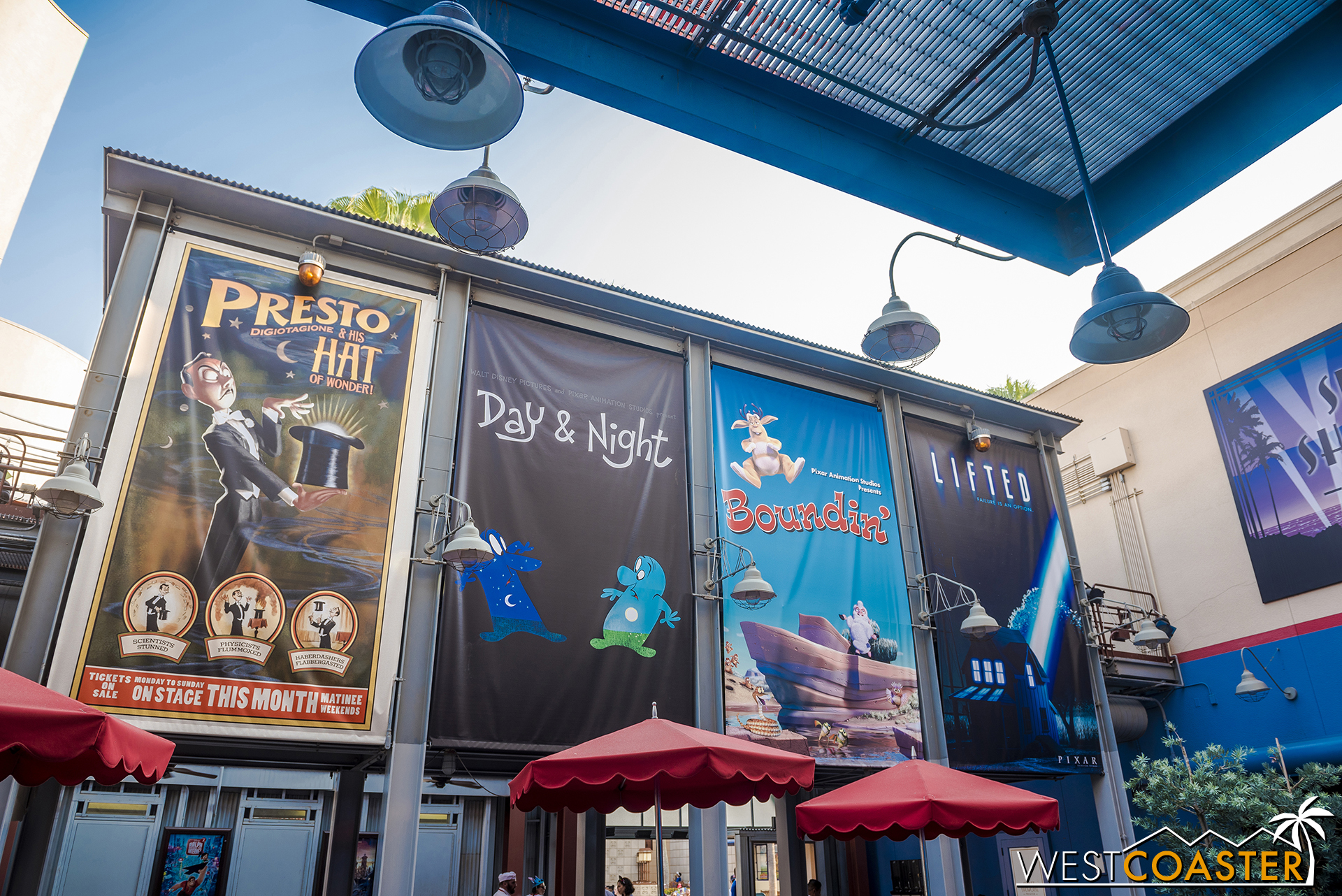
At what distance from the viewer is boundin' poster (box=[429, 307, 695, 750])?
8.87 metres

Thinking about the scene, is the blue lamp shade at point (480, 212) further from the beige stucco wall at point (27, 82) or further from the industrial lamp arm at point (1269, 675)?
the industrial lamp arm at point (1269, 675)

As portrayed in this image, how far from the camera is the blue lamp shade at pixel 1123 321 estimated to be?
13.6ft

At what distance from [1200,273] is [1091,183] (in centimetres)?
1393

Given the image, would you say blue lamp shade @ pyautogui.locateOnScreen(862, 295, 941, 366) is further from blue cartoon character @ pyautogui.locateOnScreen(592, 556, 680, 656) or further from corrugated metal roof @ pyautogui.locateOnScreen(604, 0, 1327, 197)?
corrugated metal roof @ pyautogui.locateOnScreen(604, 0, 1327, 197)

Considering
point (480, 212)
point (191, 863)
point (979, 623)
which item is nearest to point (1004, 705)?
point (979, 623)

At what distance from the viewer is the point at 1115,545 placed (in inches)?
682

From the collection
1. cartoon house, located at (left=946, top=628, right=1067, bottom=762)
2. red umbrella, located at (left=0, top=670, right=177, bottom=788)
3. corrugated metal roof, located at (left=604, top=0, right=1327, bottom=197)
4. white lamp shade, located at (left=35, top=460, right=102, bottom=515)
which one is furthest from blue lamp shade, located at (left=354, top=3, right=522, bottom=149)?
cartoon house, located at (left=946, top=628, right=1067, bottom=762)

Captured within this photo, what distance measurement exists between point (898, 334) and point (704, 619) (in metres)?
4.30

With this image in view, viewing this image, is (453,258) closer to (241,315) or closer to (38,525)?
(241,315)

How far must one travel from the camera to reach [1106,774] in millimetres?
12633

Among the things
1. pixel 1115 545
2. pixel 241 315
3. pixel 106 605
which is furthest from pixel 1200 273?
pixel 106 605

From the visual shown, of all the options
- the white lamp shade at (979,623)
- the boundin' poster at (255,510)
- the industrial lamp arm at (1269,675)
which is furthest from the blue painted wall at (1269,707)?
the boundin' poster at (255,510)

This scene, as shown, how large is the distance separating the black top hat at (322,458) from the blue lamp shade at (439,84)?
6.09 m

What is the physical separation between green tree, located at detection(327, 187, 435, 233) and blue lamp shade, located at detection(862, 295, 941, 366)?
1293cm
